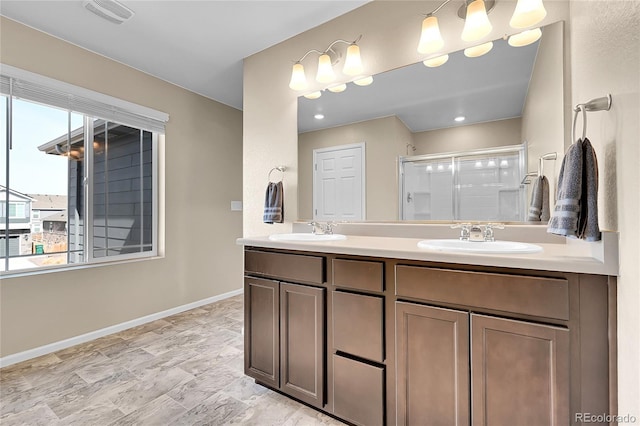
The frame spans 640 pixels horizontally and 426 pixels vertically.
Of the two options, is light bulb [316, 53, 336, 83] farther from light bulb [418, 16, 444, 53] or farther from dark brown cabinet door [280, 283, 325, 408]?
dark brown cabinet door [280, 283, 325, 408]

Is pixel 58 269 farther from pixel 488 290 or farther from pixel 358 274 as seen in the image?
pixel 488 290

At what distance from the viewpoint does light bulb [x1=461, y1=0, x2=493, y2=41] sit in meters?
1.52

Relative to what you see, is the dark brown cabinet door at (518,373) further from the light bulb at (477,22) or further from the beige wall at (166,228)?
the beige wall at (166,228)

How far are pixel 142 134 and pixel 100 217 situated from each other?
37.2 inches

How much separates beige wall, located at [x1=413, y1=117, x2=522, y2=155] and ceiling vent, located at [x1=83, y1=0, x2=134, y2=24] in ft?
7.06

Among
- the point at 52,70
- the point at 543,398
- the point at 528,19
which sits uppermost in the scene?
the point at 52,70

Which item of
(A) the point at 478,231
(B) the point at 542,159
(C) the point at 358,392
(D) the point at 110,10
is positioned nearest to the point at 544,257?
(A) the point at 478,231

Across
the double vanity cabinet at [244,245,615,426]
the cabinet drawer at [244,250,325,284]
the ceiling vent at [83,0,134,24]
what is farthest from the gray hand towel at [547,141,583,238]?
the ceiling vent at [83,0,134,24]

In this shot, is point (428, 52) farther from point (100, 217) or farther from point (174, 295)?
point (174, 295)

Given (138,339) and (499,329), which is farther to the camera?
(138,339)

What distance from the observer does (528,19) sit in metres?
1.43

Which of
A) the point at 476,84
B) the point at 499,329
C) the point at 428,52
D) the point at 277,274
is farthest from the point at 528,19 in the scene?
the point at 277,274

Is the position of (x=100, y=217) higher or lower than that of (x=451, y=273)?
higher

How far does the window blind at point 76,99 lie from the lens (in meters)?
2.14
